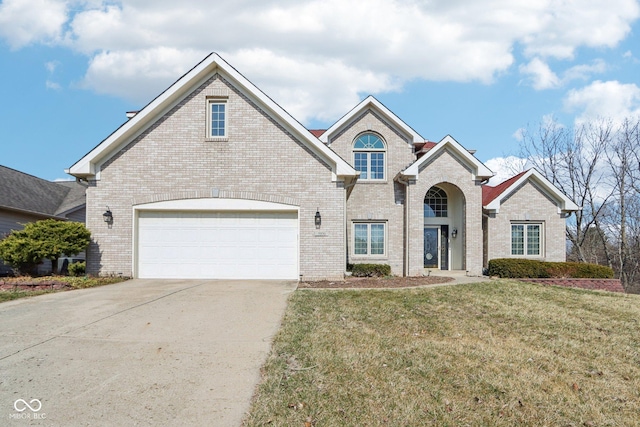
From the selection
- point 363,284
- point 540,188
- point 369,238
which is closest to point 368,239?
point 369,238

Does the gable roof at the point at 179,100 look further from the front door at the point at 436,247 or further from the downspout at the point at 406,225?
the front door at the point at 436,247

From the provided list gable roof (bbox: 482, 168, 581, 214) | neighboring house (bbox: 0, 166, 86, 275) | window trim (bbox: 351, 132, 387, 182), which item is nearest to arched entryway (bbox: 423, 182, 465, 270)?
gable roof (bbox: 482, 168, 581, 214)

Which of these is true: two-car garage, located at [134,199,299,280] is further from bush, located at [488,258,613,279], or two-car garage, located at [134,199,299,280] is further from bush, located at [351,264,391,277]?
bush, located at [488,258,613,279]

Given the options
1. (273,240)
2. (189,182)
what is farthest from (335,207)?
(189,182)

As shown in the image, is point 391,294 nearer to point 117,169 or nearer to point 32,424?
point 32,424

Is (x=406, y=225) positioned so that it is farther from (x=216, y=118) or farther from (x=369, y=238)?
(x=216, y=118)

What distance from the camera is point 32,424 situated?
402cm

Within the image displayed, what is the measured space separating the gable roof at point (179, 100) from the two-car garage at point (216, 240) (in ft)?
6.56

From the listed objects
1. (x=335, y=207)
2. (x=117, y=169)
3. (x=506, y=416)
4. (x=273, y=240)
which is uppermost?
(x=117, y=169)

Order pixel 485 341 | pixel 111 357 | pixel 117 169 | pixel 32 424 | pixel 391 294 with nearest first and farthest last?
pixel 32 424
pixel 111 357
pixel 485 341
pixel 391 294
pixel 117 169

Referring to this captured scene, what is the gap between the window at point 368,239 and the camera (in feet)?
60.6

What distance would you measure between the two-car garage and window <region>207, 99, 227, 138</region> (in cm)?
225

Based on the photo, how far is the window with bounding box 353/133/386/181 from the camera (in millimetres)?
18844

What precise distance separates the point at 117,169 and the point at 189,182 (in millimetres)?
2342
